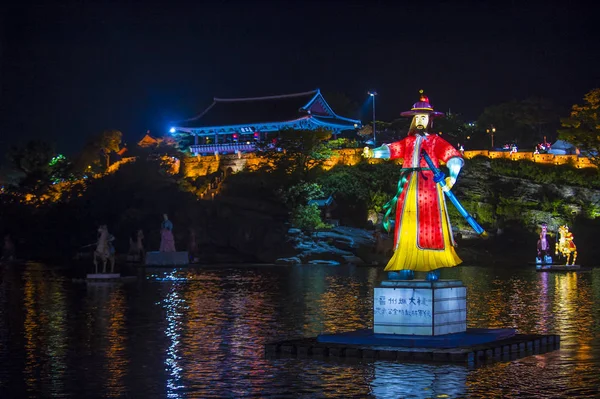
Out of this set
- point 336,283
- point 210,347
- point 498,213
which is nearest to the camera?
point 210,347

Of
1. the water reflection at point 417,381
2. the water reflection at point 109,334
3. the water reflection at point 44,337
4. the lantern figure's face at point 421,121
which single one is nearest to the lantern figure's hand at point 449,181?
the lantern figure's face at point 421,121

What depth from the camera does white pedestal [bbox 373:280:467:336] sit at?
17.0 m

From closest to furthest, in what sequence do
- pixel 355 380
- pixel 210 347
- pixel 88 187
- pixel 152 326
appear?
pixel 355 380
pixel 210 347
pixel 152 326
pixel 88 187

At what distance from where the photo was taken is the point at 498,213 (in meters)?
63.8

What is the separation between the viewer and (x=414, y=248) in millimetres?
17969

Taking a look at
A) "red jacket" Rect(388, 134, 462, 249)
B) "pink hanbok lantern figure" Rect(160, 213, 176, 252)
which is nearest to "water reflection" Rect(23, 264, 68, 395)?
"red jacket" Rect(388, 134, 462, 249)

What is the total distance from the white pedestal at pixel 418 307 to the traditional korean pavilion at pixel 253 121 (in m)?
57.6

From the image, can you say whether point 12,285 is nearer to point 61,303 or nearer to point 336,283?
point 61,303

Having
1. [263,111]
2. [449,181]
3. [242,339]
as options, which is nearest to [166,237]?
[263,111]

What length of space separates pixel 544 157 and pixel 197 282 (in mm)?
38488

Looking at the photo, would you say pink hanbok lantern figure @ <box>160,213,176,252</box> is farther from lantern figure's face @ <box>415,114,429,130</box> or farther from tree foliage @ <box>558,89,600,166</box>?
lantern figure's face @ <box>415,114,429,130</box>

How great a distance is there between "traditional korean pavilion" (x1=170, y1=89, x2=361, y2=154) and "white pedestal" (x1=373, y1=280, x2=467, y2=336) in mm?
57637

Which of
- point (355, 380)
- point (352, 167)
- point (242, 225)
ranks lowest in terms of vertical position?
point (355, 380)

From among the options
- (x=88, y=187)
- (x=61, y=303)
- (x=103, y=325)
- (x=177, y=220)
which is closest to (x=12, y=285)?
(x=61, y=303)
